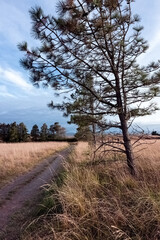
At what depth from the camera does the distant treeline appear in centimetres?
3753

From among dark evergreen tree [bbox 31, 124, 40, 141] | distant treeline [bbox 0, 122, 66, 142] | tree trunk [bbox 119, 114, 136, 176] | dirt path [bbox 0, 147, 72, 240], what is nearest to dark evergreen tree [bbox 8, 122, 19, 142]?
distant treeline [bbox 0, 122, 66, 142]

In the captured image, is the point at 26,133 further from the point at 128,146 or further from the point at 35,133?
the point at 128,146

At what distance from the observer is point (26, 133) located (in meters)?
38.9

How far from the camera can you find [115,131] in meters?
4.09

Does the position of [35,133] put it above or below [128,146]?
above

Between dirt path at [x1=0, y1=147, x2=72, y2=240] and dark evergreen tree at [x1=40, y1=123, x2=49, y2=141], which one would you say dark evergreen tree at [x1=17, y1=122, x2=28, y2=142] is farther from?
dirt path at [x1=0, y1=147, x2=72, y2=240]

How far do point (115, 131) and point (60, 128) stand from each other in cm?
3929

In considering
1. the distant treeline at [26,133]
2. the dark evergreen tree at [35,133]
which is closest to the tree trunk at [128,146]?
the distant treeline at [26,133]

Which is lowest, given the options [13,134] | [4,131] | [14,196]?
[14,196]

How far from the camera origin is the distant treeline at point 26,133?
123ft

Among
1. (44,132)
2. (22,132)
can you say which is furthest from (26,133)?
(44,132)

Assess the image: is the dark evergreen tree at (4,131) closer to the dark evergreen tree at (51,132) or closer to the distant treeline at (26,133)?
the distant treeline at (26,133)

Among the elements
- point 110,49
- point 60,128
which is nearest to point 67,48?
point 110,49

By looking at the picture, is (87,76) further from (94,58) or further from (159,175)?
(159,175)
